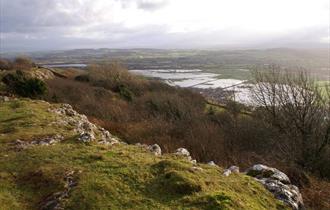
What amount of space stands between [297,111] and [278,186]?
37.8 ft

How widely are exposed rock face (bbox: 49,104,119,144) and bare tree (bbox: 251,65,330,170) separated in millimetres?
8547

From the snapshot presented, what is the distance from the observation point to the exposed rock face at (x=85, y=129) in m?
12.4

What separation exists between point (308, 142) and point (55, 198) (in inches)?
521

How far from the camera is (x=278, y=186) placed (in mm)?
9164

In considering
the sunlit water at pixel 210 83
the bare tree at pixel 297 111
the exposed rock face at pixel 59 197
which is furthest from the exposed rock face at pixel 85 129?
the sunlit water at pixel 210 83

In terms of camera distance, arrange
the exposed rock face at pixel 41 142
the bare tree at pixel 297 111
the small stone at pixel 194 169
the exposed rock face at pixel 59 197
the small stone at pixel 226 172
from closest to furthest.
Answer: the exposed rock face at pixel 59 197, the small stone at pixel 194 169, the small stone at pixel 226 172, the exposed rock face at pixel 41 142, the bare tree at pixel 297 111

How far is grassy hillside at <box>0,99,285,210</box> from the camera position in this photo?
7.71 meters

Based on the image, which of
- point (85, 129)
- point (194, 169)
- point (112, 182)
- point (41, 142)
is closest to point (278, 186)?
point (194, 169)

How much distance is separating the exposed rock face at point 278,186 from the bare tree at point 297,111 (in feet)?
21.7

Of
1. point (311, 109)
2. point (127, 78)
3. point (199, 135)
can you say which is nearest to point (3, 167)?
point (199, 135)

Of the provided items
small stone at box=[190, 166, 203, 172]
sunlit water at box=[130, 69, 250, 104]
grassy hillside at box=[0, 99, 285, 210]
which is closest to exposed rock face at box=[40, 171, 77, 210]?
grassy hillside at box=[0, 99, 285, 210]

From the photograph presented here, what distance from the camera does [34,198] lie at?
816 centimetres

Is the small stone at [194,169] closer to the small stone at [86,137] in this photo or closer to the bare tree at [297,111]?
the small stone at [86,137]

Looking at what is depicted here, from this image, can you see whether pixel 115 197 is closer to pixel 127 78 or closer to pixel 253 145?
pixel 253 145
